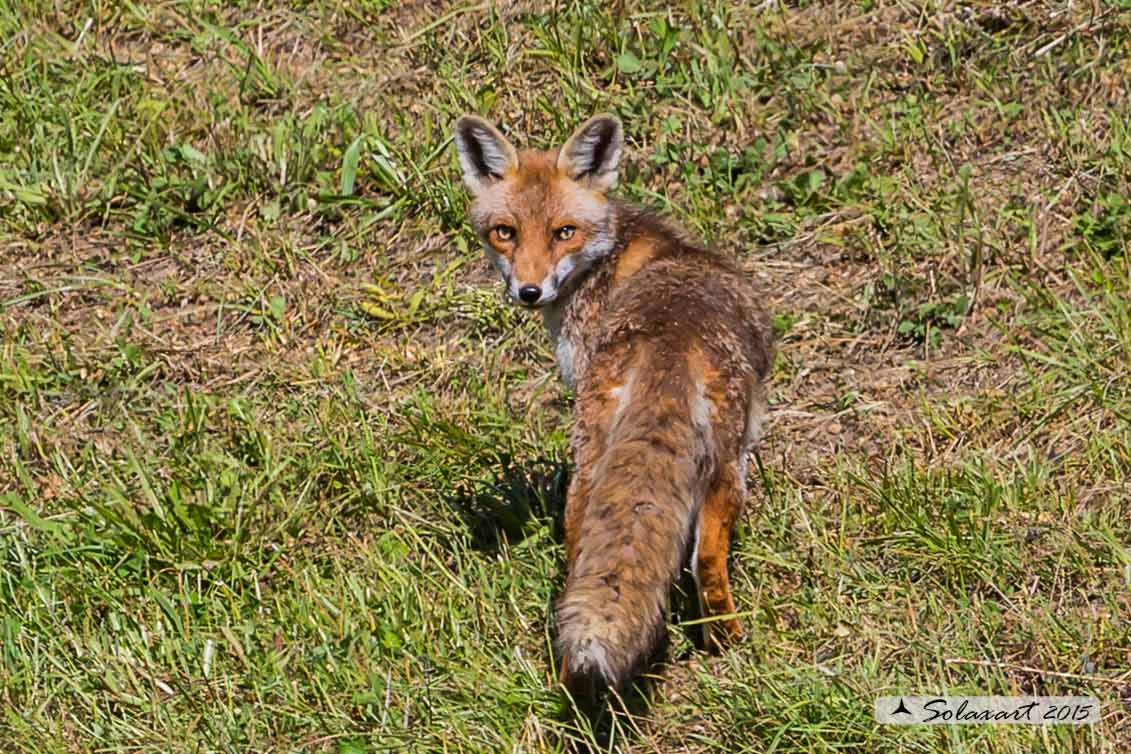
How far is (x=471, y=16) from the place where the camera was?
9703mm

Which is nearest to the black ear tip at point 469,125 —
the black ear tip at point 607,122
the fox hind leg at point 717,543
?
the black ear tip at point 607,122

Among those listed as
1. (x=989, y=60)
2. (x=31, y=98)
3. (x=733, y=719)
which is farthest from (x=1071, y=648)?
(x=31, y=98)

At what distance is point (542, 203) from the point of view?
700cm

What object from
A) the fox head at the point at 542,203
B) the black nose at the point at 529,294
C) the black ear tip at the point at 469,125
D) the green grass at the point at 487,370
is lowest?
the green grass at the point at 487,370

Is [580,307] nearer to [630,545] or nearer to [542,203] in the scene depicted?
[542,203]

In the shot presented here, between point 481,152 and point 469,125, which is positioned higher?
point 469,125

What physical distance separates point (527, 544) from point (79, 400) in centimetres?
274

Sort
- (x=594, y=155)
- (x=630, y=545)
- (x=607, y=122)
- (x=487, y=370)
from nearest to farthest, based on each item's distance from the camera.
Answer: (x=630, y=545) → (x=607, y=122) → (x=594, y=155) → (x=487, y=370)

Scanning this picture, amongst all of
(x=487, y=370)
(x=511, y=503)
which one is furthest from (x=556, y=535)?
(x=487, y=370)

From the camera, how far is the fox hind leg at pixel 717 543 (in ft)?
19.6

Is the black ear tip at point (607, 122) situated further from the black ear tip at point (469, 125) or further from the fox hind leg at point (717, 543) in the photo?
the fox hind leg at point (717, 543)

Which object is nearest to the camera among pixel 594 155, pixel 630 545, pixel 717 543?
pixel 630 545

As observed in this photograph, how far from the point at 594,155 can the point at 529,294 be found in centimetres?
95

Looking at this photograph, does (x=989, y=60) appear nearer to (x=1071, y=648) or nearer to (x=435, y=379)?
(x=435, y=379)
